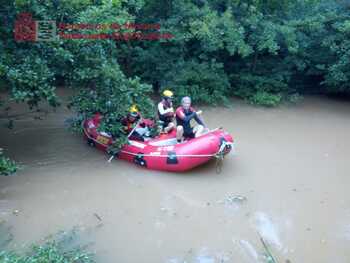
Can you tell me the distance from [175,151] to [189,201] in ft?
3.64

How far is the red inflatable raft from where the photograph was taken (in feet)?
23.4

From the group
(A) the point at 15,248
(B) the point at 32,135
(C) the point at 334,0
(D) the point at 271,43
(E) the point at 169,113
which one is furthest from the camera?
(C) the point at 334,0

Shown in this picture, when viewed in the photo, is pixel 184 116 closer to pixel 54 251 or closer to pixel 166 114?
pixel 166 114

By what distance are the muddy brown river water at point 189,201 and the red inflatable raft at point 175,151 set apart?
0.63 feet

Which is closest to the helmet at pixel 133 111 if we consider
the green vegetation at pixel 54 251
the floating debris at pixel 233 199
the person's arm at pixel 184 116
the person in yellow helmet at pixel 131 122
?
the person in yellow helmet at pixel 131 122

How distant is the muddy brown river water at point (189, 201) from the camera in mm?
5387

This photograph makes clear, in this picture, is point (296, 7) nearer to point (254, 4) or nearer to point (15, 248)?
point (254, 4)

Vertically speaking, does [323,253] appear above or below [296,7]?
below

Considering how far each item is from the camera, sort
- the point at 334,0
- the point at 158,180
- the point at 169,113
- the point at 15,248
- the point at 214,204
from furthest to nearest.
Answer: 1. the point at 334,0
2. the point at 169,113
3. the point at 158,180
4. the point at 214,204
5. the point at 15,248

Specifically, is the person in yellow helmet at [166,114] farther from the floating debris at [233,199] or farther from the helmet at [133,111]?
the floating debris at [233,199]

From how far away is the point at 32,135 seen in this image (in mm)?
8750

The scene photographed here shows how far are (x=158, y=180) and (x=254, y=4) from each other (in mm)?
6546

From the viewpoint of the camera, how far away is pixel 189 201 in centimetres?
650

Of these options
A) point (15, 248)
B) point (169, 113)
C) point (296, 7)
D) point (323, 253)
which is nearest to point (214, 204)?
point (323, 253)
